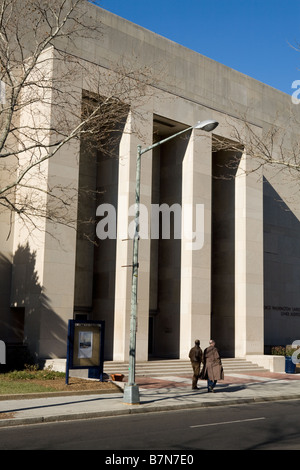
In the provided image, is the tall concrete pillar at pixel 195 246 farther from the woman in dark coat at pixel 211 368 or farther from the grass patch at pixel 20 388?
the grass patch at pixel 20 388

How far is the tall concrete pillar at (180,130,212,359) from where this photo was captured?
28.3m

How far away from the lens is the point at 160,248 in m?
31.3

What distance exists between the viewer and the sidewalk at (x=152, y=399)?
14309mm

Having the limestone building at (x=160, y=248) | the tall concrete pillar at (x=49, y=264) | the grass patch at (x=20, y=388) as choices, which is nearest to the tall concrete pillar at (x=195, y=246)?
the limestone building at (x=160, y=248)

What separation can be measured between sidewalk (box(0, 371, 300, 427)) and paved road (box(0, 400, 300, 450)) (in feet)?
1.37

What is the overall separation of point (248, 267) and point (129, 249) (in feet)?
27.9

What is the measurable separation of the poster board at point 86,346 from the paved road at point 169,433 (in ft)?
16.7

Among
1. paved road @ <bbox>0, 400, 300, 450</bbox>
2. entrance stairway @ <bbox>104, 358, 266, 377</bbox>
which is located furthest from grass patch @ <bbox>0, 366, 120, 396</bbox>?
paved road @ <bbox>0, 400, 300, 450</bbox>

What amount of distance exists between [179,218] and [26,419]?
1832cm

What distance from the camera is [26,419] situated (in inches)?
529

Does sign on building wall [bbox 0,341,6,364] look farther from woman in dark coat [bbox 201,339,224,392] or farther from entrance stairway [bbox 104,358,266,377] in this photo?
woman in dark coat [bbox 201,339,224,392]

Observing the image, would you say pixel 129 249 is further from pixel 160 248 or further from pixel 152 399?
pixel 152 399

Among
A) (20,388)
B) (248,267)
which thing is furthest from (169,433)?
(248,267)
